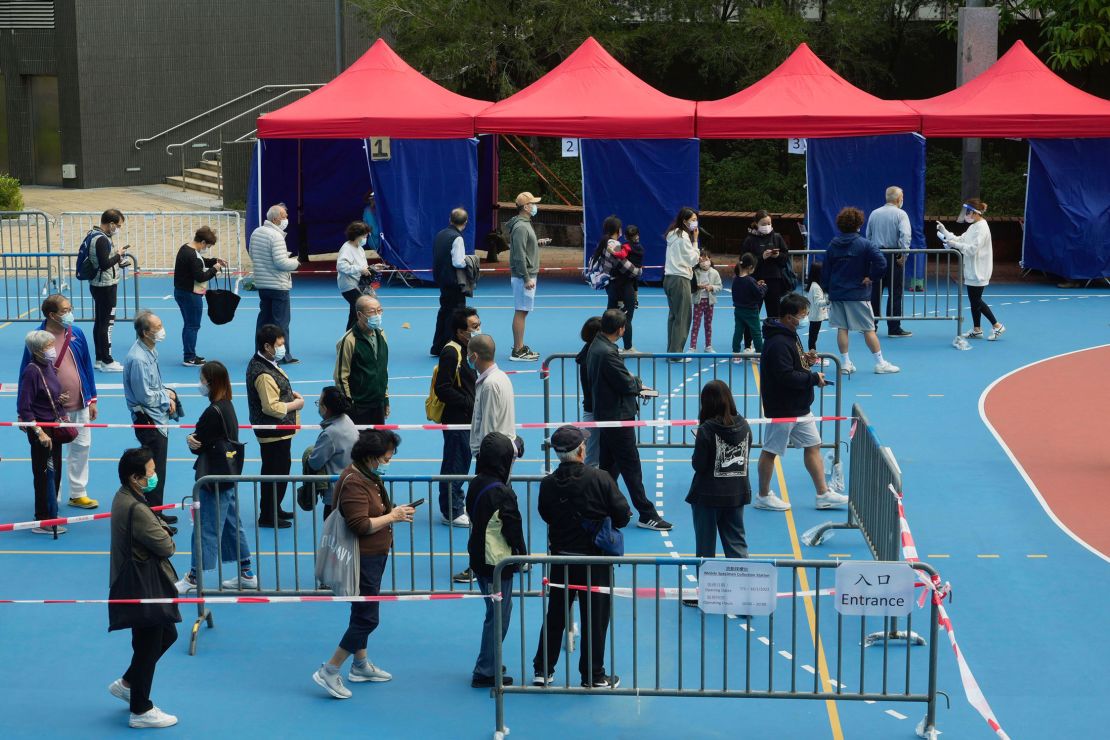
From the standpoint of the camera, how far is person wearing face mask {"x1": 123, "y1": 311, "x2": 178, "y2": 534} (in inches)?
435

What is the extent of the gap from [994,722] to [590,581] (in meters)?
2.23

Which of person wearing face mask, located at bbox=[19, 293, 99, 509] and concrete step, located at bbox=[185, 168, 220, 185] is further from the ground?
concrete step, located at bbox=[185, 168, 220, 185]

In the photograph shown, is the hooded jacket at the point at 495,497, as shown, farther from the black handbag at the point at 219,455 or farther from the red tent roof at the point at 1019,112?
the red tent roof at the point at 1019,112

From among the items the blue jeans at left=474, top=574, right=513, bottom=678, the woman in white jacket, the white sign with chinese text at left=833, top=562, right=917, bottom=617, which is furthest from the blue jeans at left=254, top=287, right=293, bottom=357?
the white sign with chinese text at left=833, top=562, right=917, bottom=617

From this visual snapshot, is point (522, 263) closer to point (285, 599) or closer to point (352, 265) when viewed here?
point (352, 265)

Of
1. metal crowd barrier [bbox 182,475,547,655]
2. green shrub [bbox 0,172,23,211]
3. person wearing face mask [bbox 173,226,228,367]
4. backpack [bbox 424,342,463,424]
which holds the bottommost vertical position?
metal crowd barrier [bbox 182,475,547,655]

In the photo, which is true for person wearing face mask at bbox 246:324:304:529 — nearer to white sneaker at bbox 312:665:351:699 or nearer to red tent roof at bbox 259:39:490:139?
white sneaker at bbox 312:665:351:699

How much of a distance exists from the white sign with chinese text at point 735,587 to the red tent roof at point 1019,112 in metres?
16.5

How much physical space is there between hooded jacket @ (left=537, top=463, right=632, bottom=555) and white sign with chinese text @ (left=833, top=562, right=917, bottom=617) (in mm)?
1279

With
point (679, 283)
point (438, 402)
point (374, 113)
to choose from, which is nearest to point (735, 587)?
point (438, 402)

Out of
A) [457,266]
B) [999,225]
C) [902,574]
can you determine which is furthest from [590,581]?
[999,225]

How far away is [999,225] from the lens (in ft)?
88.8

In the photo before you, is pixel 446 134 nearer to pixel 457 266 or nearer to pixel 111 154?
pixel 457 266

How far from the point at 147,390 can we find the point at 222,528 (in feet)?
5.90
